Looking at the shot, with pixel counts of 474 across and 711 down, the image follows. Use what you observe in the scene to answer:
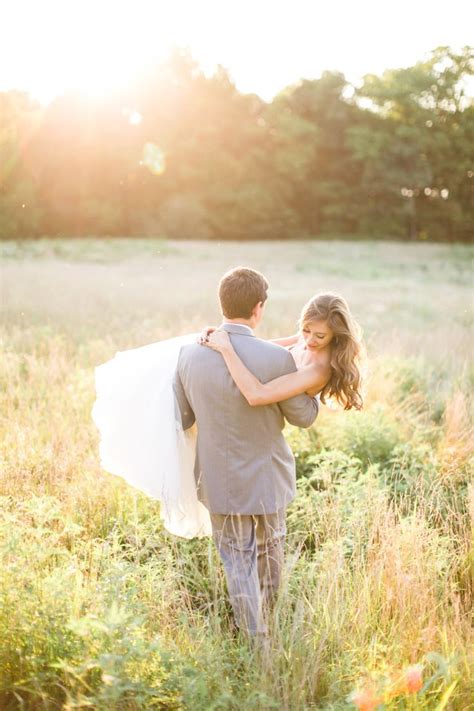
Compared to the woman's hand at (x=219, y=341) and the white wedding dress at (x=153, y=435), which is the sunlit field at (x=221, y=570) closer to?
the white wedding dress at (x=153, y=435)

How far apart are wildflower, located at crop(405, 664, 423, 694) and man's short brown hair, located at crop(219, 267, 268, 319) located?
5.88ft

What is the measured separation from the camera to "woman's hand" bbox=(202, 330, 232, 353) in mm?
3426

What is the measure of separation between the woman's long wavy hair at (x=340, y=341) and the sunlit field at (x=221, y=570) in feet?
2.87

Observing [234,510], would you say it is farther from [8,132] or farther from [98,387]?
[8,132]

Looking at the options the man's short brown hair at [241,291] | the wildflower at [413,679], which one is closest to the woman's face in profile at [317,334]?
the man's short brown hair at [241,291]

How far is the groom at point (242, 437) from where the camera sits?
3.45m

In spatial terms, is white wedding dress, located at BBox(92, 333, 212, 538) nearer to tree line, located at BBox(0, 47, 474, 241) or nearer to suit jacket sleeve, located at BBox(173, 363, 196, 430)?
suit jacket sleeve, located at BBox(173, 363, 196, 430)

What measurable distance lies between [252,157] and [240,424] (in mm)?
53217

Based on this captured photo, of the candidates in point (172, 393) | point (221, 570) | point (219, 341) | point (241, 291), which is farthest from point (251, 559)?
point (241, 291)

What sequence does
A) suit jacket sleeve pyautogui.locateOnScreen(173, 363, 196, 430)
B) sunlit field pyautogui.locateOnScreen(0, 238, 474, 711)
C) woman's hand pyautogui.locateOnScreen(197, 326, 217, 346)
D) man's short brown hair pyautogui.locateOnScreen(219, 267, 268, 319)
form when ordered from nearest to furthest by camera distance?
sunlit field pyautogui.locateOnScreen(0, 238, 474, 711) < man's short brown hair pyautogui.locateOnScreen(219, 267, 268, 319) < woman's hand pyautogui.locateOnScreen(197, 326, 217, 346) < suit jacket sleeve pyautogui.locateOnScreen(173, 363, 196, 430)

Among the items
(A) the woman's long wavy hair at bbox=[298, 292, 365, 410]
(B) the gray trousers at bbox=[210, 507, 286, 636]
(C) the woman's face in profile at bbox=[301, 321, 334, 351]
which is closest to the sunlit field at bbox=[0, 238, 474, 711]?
(B) the gray trousers at bbox=[210, 507, 286, 636]

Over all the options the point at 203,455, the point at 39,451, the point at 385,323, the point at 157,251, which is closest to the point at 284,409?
the point at 203,455

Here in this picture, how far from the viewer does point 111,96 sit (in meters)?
48.9

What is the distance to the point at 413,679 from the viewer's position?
9.31ft
